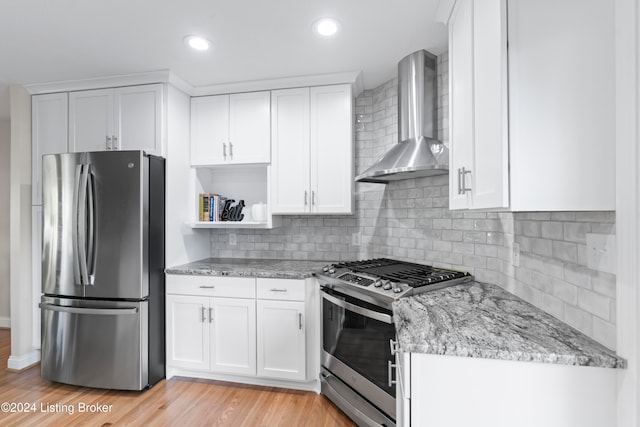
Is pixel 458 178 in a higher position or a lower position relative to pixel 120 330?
higher

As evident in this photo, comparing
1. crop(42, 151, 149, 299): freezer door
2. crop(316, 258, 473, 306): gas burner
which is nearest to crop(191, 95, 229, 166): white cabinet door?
crop(42, 151, 149, 299): freezer door

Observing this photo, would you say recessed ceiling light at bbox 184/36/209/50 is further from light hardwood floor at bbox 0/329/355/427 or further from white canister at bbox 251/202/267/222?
light hardwood floor at bbox 0/329/355/427

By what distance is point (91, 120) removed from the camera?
2.78 m

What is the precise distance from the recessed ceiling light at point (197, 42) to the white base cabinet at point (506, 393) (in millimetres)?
2209

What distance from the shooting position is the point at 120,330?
2.42 m

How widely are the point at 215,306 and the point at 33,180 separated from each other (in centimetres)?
205

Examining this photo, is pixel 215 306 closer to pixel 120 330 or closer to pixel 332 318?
pixel 120 330

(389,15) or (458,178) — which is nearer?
(458,178)

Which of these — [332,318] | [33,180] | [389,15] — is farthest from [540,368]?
[33,180]

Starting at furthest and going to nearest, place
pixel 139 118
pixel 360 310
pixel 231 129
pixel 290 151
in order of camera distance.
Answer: pixel 231 129
pixel 290 151
pixel 139 118
pixel 360 310

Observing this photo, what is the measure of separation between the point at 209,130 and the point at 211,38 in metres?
0.97

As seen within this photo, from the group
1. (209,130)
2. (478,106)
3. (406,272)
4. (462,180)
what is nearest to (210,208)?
(209,130)

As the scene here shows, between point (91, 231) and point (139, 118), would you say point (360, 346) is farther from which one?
point (139, 118)

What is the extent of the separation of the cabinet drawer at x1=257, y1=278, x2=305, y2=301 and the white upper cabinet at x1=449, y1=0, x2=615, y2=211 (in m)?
1.49
